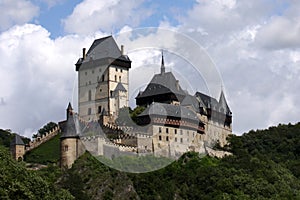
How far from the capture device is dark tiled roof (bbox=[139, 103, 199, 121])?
275 ft

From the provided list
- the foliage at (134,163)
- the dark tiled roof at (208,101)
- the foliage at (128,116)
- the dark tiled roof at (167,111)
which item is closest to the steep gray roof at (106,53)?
the foliage at (128,116)

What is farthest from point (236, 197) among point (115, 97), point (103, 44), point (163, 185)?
point (103, 44)

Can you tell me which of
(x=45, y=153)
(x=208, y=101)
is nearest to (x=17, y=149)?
(x=45, y=153)

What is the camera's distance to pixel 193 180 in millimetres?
77000

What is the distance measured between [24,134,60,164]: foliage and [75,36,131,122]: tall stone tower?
5.09m

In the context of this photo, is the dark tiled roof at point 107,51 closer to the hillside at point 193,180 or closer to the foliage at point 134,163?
the hillside at point 193,180

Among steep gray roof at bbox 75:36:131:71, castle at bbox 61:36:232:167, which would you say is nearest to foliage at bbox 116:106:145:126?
castle at bbox 61:36:232:167

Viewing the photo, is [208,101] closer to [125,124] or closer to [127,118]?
[127,118]

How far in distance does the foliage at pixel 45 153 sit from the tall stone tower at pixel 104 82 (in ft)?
16.7

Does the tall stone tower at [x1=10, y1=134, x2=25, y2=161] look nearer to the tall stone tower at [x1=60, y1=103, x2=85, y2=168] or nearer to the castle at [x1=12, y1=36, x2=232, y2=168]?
the castle at [x1=12, y1=36, x2=232, y2=168]

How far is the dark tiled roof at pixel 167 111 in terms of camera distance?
83875 millimetres

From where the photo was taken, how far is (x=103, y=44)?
313ft

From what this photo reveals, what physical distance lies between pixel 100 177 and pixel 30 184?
26860 mm

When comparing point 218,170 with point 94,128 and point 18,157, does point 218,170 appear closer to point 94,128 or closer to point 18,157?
point 94,128
